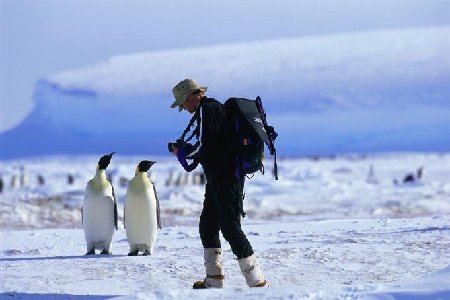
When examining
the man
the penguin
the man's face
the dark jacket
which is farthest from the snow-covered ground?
the man's face

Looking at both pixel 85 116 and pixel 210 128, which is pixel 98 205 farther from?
pixel 85 116

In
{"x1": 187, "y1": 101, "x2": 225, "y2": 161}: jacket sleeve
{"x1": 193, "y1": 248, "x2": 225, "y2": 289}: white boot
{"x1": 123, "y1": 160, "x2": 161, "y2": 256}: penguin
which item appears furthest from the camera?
{"x1": 123, "y1": 160, "x2": 161, "y2": 256}: penguin

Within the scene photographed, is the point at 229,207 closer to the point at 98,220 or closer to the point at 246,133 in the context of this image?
the point at 246,133

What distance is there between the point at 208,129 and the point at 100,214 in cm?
245

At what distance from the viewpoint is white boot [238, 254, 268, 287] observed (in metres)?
4.33

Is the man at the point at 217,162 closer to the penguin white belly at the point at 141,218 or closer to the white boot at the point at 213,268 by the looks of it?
the white boot at the point at 213,268

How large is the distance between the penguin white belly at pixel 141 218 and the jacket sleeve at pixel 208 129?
198cm

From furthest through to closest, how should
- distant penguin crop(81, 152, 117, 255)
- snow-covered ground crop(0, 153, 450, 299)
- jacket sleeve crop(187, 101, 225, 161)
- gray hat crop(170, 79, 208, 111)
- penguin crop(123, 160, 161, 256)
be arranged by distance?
distant penguin crop(81, 152, 117, 255) → penguin crop(123, 160, 161, 256) → gray hat crop(170, 79, 208, 111) → jacket sleeve crop(187, 101, 225, 161) → snow-covered ground crop(0, 153, 450, 299)

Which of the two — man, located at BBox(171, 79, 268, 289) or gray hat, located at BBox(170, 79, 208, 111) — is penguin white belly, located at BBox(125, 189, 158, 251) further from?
gray hat, located at BBox(170, 79, 208, 111)

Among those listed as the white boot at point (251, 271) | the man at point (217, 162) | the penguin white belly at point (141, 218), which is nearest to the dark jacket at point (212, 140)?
the man at point (217, 162)

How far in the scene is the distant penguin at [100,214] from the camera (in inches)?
250

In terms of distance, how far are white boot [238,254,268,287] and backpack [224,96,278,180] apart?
17.3 inches

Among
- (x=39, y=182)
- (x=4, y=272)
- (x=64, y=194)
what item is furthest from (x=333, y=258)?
(x=39, y=182)

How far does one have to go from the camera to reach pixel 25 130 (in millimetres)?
56688
